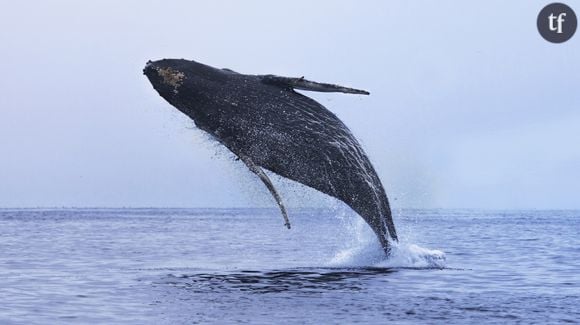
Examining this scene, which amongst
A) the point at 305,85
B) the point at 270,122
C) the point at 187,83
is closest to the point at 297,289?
the point at 270,122

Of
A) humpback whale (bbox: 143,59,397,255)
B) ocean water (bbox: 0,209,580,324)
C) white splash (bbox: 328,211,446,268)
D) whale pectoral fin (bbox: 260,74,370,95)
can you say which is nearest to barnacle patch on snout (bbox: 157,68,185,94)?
humpback whale (bbox: 143,59,397,255)

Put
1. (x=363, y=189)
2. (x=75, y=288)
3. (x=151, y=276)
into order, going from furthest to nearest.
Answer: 1. (x=151, y=276)
2. (x=75, y=288)
3. (x=363, y=189)

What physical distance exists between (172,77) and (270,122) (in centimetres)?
239

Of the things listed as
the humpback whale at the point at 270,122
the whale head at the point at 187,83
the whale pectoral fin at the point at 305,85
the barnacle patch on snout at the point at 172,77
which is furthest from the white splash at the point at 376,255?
the barnacle patch on snout at the point at 172,77

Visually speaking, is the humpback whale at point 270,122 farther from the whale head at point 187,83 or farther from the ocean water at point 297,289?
the ocean water at point 297,289

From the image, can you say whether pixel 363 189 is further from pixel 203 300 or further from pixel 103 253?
pixel 103 253

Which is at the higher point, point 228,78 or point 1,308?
point 228,78

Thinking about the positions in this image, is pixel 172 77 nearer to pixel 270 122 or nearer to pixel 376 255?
pixel 270 122

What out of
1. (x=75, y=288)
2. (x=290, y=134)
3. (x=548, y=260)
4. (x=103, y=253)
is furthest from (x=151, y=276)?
(x=548, y=260)

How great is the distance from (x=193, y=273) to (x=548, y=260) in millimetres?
15280

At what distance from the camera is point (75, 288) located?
67.9 feet

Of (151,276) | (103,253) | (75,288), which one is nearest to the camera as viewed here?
(75,288)

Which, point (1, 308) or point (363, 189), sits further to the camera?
point (363, 189)

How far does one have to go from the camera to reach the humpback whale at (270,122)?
16.9 m
